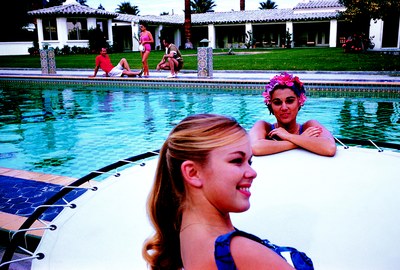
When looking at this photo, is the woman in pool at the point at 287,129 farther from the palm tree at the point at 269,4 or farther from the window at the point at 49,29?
the palm tree at the point at 269,4

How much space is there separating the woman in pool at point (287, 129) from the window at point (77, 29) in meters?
31.1

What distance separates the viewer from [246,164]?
46.5 inches

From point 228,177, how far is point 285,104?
1.80 m

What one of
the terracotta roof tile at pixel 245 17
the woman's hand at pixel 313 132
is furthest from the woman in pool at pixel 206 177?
the terracotta roof tile at pixel 245 17

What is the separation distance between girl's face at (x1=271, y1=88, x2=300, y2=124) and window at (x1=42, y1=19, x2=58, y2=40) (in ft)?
106

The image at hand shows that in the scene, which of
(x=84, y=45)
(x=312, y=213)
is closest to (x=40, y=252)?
(x=312, y=213)

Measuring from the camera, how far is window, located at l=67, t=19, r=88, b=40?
103 feet

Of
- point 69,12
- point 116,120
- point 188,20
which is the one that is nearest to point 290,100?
point 116,120

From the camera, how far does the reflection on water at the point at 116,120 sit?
5379 mm

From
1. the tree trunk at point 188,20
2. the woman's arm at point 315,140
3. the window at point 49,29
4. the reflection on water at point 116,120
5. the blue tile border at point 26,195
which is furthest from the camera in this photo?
the window at point 49,29

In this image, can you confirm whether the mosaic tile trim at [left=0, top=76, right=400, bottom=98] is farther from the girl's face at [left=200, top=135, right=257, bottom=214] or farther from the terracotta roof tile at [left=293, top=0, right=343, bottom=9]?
the terracotta roof tile at [left=293, top=0, right=343, bottom=9]

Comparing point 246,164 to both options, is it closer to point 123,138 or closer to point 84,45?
point 123,138

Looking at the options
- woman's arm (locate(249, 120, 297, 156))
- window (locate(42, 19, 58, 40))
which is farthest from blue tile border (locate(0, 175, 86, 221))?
window (locate(42, 19, 58, 40))

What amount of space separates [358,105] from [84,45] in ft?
87.6
